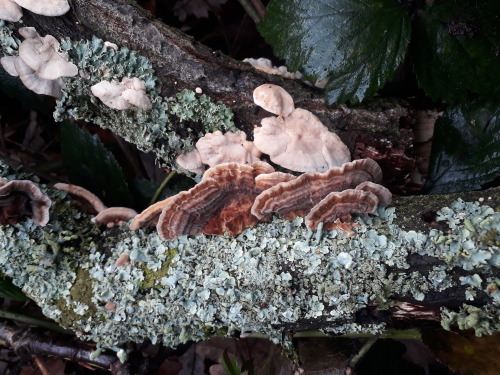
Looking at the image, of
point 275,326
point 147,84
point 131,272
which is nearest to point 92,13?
point 147,84

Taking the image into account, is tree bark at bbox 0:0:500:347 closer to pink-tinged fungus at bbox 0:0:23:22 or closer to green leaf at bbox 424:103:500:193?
pink-tinged fungus at bbox 0:0:23:22

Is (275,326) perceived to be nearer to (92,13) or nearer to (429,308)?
(429,308)

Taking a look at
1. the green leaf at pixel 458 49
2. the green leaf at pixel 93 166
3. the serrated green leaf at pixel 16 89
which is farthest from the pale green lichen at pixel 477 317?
the serrated green leaf at pixel 16 89

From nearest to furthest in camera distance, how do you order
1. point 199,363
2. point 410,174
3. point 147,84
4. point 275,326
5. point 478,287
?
1. point 478,287
2. point 275,326
3. point 147,84
4. point 410,174
5. point 199,363

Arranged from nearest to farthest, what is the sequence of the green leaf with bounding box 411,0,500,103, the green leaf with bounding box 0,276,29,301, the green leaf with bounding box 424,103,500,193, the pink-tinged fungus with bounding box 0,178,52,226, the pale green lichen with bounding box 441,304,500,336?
the pale green lichen with bounding box 441,304,500,336, the pink-tinged fungus with bounding box 0,178,52,226, the green leaf with bounding box 411,0,500,103, the green leaf with bounding box 424,103,500,193, the green leaf with bounding box 0,276,29,301

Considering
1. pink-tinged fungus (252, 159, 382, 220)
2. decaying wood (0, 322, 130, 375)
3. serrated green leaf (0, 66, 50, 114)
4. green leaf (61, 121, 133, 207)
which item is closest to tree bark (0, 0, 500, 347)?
pink-tinged fungus (252, 159, 382, 220)
